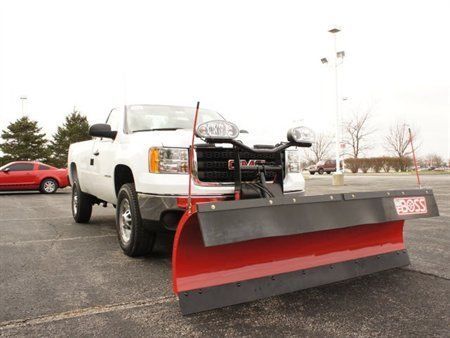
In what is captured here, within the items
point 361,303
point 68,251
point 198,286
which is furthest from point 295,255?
point 68,251

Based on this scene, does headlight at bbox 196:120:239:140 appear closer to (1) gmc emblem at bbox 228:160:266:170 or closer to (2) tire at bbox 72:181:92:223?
(1) gmc emblem at bbox 228:160:266:170

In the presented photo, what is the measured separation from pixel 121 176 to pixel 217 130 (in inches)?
82.8

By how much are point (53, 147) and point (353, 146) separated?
38.3 metres

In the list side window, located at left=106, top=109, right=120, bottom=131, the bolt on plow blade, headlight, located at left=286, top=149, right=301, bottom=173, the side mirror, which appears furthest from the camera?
side window, located at left=106, top=109, right=120, bottom=131

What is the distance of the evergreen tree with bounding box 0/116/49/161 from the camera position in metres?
44.5

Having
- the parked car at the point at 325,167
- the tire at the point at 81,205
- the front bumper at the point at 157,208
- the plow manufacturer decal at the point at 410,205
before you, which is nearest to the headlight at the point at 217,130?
the front bumper at the point at 157,208

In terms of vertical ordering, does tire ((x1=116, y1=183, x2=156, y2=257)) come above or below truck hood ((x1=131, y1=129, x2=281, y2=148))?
below

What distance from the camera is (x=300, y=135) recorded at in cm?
Result: 404

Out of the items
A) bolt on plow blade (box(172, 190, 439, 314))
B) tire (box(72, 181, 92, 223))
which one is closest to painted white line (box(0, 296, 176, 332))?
bolt on plow blade (box(172, 190, 439, 314))

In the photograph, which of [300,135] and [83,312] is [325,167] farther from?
[83,312]

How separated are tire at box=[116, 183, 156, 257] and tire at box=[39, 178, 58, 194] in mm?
13579

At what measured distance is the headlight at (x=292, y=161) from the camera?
4.83m

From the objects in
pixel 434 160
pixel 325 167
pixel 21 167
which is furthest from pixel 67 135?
pixel 434 160

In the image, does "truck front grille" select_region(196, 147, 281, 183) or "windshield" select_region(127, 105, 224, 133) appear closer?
"truck front grille" select_region(196, 147, 281, 183)
